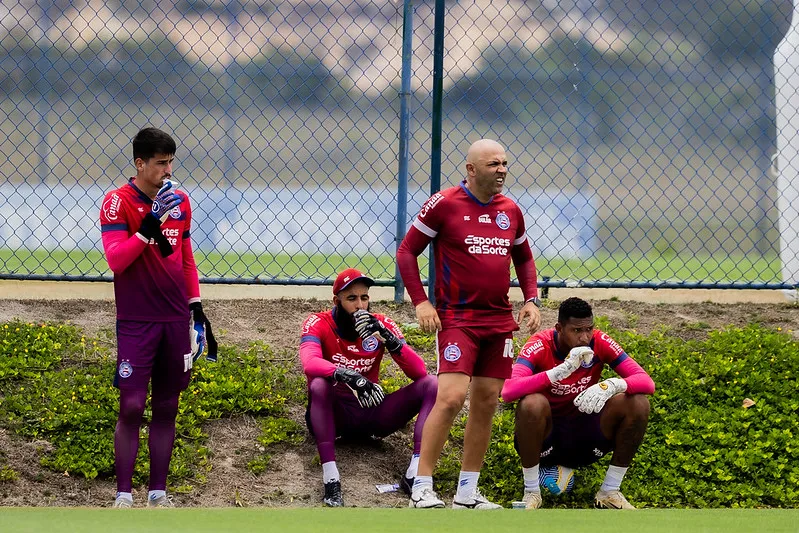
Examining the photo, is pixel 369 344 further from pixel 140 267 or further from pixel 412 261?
Result: pixel 140 267

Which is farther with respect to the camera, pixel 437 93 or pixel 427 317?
pixel 437 93

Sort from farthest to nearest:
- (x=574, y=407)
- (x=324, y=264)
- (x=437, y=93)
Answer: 1. (x=324, y=264)
2. (x=437, y=93)
3. (x=574, y=407)

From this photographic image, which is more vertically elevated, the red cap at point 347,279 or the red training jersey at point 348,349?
the red cap at point 347,279

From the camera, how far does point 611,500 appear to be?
17.9 feet

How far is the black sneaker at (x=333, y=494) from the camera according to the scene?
544cm

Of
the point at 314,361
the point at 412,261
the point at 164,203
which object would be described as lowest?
the point at 314,361

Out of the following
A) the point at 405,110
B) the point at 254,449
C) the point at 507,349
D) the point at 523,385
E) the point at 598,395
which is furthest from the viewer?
the point at 405,110

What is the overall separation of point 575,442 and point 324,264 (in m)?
4.74

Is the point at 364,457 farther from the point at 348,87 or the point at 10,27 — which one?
the point at 10,27

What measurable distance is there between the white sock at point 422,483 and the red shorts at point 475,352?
0.53m

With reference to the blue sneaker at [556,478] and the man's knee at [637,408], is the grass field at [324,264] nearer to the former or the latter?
the blue sneaker at [556,478]

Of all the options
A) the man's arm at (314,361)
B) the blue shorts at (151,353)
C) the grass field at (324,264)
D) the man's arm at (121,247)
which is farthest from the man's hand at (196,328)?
the grass field at (324,264)

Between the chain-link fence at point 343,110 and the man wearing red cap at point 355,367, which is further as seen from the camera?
the chain-link fence at point 343,110

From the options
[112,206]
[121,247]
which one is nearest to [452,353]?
[121,247]
